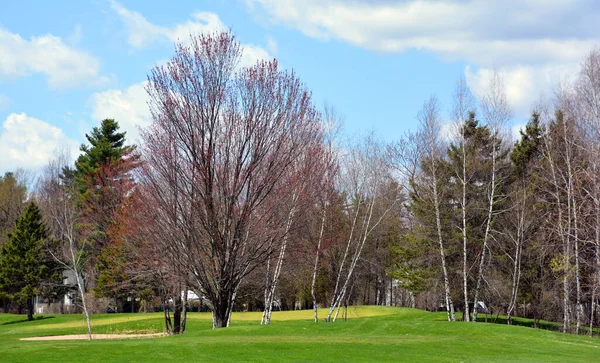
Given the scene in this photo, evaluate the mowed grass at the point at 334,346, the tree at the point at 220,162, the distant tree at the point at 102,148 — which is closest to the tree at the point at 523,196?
the mowed grass at the point at 334,346

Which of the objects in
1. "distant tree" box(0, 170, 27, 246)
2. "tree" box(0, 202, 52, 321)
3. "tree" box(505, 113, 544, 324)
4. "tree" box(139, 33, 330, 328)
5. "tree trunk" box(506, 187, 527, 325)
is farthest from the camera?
"distant tree" box(0, 170, 27, 246)

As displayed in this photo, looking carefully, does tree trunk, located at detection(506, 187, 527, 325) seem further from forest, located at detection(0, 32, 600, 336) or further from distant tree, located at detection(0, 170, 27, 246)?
distant tree, located at detection(0, 170, 27, 246)

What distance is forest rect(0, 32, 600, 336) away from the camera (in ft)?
69.5

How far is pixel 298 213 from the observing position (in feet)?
76.0

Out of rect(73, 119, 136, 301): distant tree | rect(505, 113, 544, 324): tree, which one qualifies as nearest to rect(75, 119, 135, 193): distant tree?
rect(73, 119, 136, 301): distant tree

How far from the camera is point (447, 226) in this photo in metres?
36.4

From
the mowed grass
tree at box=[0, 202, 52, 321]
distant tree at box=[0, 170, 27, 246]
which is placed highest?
distant tree at box=[0, 170, 27, 246]

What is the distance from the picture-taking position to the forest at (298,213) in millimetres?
21172

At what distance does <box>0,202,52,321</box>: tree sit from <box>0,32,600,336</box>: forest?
0.12 metres

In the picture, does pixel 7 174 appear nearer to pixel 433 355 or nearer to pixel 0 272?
pixel 0 272

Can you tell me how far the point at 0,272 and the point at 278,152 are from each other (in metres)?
33.3

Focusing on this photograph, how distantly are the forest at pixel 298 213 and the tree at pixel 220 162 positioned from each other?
52 millimetres

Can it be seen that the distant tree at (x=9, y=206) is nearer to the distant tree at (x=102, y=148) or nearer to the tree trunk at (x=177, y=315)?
the distant tree at (x=102, y=148)

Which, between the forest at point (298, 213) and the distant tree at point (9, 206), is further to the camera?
the distant tree at point (9, 206)
